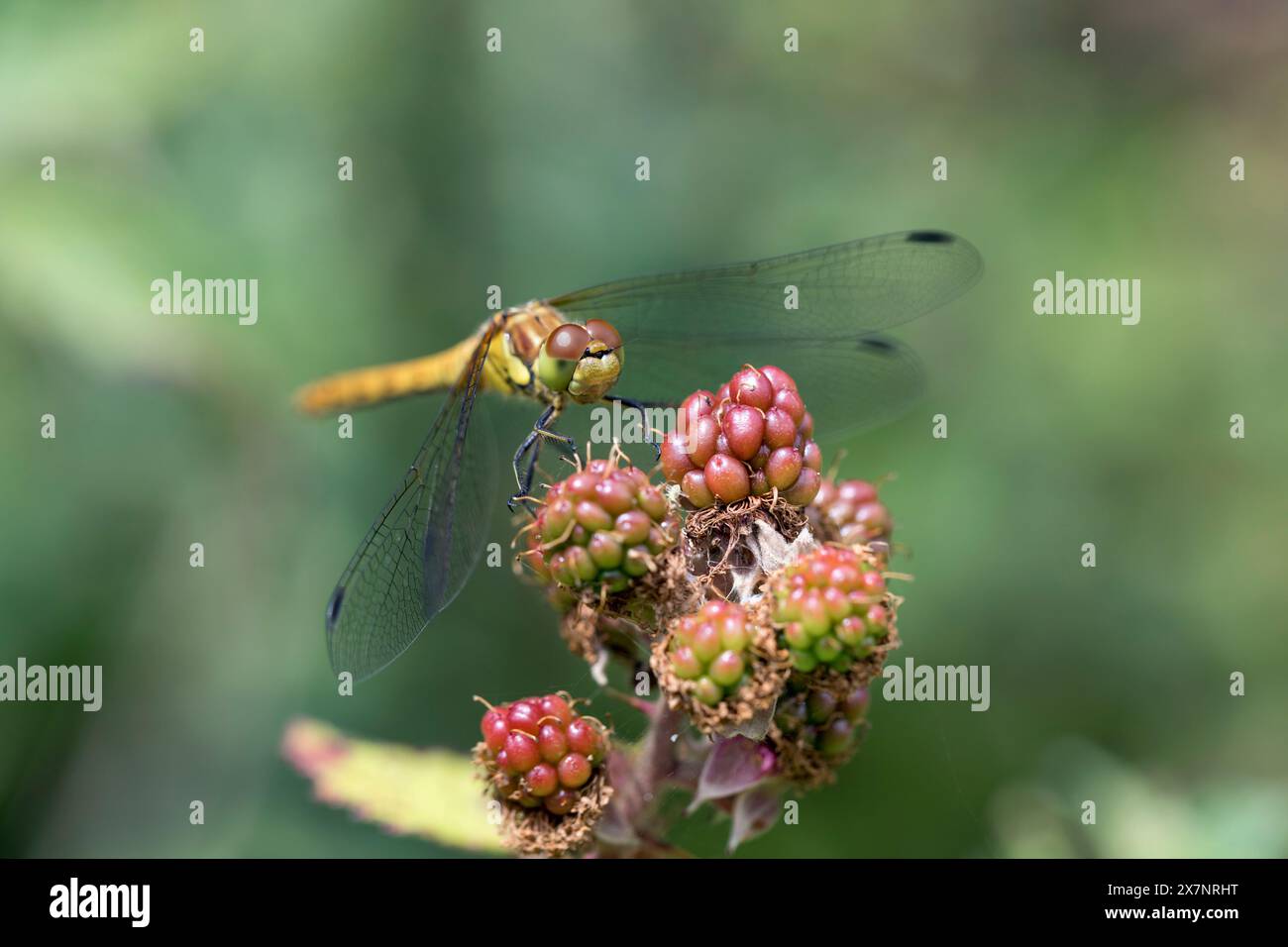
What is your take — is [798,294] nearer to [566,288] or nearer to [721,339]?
[721,339]

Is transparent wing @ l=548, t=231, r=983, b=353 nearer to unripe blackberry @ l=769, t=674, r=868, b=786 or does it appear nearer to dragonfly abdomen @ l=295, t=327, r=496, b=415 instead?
dragonfly abdomen @ l=295, t=327, r=496, b=415

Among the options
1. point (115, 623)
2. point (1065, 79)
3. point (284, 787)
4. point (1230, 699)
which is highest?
point (1065, 79)

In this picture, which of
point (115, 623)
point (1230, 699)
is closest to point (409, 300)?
point (115, 623)

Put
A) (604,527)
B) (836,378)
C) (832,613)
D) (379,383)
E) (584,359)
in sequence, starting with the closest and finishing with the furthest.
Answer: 1. (832,613)
2. (604,527)
3. (584,359)
4. (836,378)
5. (379,383)

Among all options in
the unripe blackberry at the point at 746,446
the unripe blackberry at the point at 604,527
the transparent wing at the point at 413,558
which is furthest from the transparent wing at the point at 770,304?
the unripe blackberry at the point at 604,527

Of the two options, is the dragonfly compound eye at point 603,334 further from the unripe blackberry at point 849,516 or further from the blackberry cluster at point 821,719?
the blackberry cluster at point 821,719

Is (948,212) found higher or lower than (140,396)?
higher

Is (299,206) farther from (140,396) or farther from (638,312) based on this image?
(638,312)

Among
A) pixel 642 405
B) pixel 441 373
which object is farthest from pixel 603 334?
pixel 441 373
